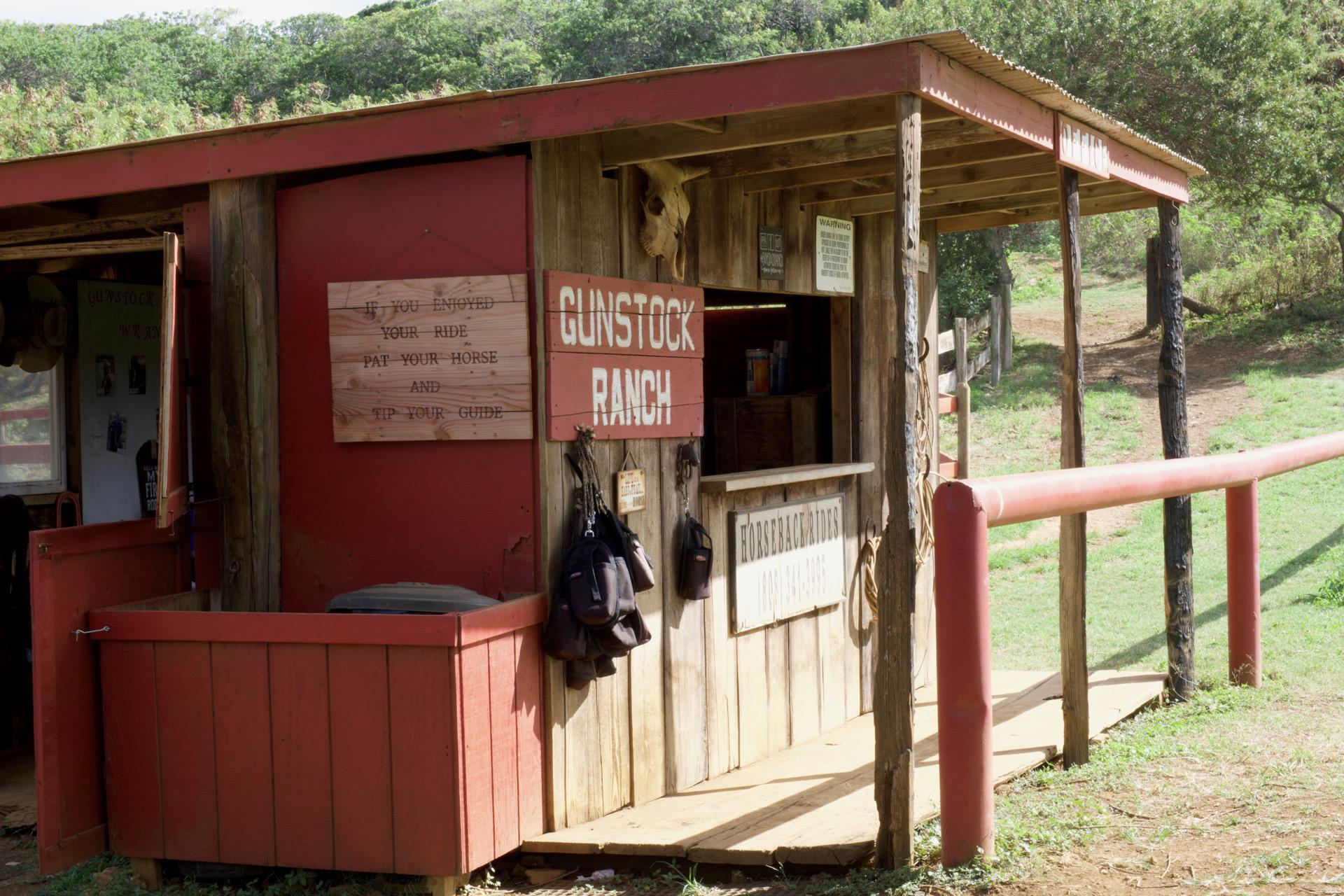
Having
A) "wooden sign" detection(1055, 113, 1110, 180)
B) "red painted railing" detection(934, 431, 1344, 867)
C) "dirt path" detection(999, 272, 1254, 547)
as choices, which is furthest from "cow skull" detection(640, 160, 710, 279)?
"dirt path" detection(999, 272, 1254, 547)

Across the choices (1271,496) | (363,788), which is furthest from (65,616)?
(1271,496)

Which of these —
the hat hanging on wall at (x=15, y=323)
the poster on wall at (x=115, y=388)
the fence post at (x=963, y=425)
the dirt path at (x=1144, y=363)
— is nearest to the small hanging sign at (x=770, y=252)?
the poster on wall at (x=115, y=388)

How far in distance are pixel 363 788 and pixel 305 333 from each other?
1.84 meters

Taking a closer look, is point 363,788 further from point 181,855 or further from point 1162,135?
point 1162,135

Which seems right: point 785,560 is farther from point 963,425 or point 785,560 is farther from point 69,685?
point 963,425

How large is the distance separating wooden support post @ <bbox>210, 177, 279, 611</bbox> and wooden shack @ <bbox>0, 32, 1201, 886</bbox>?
13 millimetres

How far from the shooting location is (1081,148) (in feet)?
18.1

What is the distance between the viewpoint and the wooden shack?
173 inches

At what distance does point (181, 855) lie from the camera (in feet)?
15.3

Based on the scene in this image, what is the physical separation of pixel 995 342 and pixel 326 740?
16.9m

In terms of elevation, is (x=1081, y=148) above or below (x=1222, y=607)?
above

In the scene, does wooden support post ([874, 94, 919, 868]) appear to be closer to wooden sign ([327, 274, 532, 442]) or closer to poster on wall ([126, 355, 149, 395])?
wooden sign ([327, 274, 532, 442])

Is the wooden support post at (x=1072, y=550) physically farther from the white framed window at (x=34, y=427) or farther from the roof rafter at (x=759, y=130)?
the white framed window at (x=34, y=427)

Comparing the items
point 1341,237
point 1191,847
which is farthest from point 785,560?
point 1341,237
